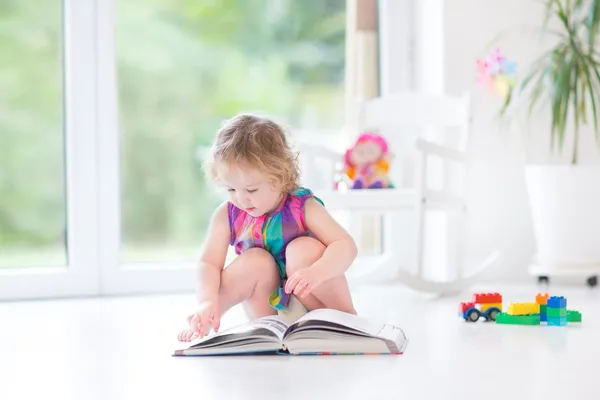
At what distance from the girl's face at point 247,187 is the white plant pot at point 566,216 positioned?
1.46 metres

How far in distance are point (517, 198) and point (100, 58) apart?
157 centimetres

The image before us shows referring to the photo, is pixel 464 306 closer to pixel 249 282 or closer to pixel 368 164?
pixel 249 282

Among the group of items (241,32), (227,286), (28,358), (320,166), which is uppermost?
(241,32)

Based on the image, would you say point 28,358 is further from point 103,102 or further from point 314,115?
point 314,115

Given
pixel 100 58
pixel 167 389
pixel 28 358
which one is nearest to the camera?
pixel 167 389

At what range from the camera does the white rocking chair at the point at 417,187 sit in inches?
110

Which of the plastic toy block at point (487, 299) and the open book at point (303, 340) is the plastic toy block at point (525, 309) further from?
the open book at point (303, 340)

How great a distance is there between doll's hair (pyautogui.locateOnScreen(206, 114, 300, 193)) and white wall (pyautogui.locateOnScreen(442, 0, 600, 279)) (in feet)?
5.18

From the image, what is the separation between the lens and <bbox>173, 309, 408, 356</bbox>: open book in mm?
1690

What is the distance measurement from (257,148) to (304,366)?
17.1 inches

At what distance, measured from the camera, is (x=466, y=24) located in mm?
3285

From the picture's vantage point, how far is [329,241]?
74.0 inches

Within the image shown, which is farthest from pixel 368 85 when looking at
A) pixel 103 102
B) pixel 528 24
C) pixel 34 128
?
pixel 34 128

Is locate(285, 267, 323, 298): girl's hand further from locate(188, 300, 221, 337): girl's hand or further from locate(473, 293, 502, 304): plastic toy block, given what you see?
locate(473, 293, 502, 304): plastic toy block
